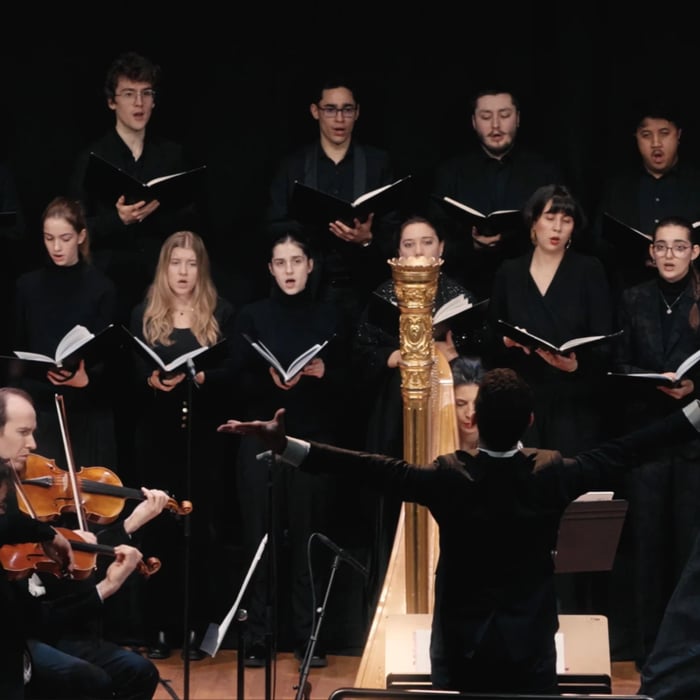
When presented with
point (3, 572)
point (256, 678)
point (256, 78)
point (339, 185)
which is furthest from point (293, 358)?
point (3, 572)

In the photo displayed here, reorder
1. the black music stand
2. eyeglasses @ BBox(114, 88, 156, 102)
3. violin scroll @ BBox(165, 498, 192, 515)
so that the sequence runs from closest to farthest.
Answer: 1. the black music stand
2. violin scroll @ BBox(165, 498, 192, 515)
3. eyeglasses @ BBox(114, 88, 156, 102)

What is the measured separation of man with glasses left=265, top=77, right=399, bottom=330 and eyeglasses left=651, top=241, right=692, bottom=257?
121 cm

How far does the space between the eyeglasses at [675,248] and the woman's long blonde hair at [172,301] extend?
1.91 meters

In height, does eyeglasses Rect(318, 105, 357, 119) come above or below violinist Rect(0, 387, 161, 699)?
above

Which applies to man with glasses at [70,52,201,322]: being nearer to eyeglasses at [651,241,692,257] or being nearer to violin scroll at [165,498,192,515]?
violin scroll at [165,498,192,515]

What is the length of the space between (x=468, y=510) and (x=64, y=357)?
288 cm

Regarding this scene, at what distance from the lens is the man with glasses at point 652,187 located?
7191 mm

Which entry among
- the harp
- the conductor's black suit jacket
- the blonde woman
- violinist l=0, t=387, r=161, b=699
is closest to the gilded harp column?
the harp

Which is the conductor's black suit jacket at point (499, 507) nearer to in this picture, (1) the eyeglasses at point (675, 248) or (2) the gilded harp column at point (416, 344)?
(2) the gilded harp column at point (416, 344)

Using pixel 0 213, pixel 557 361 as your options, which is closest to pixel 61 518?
pixel 0 213

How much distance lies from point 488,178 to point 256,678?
244 centimetres

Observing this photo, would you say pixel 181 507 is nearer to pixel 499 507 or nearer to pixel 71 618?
pixel 71 618

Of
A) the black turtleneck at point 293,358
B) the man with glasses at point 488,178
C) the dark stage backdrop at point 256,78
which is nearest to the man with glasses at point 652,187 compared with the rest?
the man with glasses at point 488,178

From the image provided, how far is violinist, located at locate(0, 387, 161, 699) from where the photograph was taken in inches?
194
